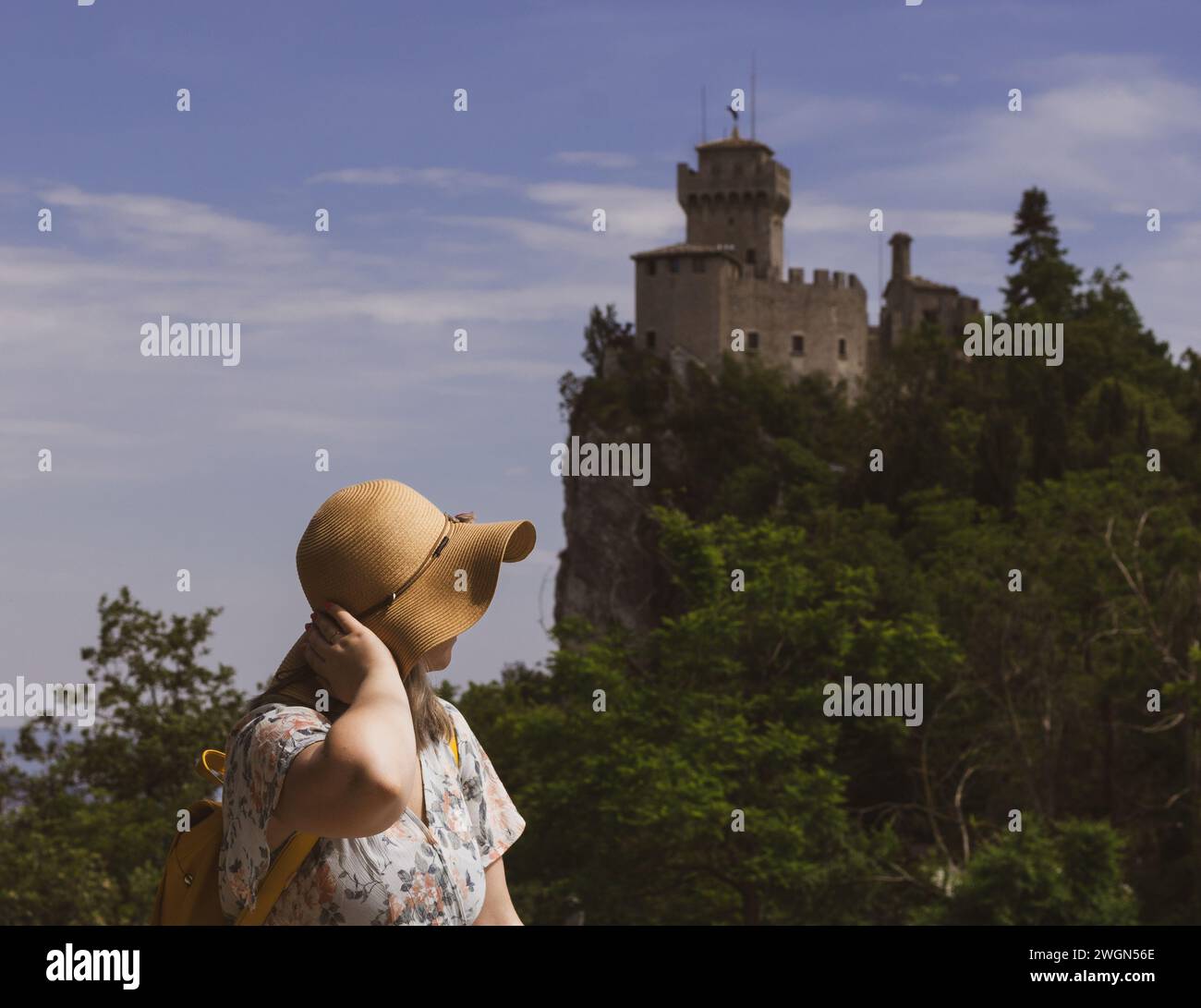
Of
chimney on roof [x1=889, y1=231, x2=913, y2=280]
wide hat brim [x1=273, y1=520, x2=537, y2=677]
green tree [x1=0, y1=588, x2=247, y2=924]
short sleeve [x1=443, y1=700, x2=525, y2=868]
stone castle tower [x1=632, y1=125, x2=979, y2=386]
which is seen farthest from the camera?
chimney on roof [x1=889, y1=231, x2=913, y2=280]

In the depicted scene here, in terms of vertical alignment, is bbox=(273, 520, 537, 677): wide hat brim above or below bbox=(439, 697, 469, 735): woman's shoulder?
above

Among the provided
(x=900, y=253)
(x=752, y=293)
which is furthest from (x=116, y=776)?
(x=900, y=253)

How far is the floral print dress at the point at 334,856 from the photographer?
3031 millimetres

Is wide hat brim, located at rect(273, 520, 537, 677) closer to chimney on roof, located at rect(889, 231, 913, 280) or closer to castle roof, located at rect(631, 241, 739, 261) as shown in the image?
castle roof, located at rect(631, 241, 739, 261)

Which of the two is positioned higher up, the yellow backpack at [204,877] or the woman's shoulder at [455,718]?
the woman's shoulder at [455,718]

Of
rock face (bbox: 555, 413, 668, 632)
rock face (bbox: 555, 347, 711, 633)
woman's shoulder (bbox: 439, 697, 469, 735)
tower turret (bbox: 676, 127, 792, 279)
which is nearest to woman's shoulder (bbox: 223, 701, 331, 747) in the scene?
woman's shoulder (bbox: 439, 697, 469, 735)

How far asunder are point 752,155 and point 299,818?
74.6 meters

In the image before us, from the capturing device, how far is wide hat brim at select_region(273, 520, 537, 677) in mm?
3268

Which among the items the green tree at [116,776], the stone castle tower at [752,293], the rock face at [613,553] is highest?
the stone castle tower at [752,293]

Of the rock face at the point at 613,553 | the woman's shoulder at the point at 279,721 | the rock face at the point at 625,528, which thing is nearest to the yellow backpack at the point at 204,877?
the woman's shoulder at the point at 279,721

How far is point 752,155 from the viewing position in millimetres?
75375

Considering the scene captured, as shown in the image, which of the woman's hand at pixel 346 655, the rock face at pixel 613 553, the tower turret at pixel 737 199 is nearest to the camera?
the woman's hand at pixel 346 655

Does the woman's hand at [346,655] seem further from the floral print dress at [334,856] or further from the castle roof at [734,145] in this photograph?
the castle roof at [734,145]
